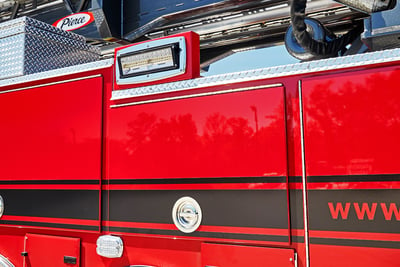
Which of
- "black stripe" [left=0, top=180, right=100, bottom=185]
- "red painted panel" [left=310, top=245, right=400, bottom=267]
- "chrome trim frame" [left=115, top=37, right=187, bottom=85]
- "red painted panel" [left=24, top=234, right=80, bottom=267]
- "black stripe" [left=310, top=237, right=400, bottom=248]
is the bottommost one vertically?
"red painted panel" [left=24, top=234, right=80, bottom=267]

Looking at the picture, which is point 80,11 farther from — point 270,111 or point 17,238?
point 270,111

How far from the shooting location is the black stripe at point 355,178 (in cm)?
179

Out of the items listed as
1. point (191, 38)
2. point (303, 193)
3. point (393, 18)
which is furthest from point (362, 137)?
point (191, 38)

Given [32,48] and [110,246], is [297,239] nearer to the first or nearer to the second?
[110,246]

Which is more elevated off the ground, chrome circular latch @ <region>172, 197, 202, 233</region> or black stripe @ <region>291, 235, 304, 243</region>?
chrome circular latch @ <region>172, 197, 202, 233</region>

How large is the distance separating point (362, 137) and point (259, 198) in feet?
1.91

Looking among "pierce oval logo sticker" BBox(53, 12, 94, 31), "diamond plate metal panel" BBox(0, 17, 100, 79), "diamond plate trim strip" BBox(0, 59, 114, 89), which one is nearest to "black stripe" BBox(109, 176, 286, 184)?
"diamond plate trim strip" BBox(0, 59, 114, 89)

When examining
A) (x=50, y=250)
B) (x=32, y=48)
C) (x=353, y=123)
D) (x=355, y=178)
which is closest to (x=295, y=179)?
(x=355, y=178)

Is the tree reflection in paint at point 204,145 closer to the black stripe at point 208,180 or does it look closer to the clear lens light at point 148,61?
the black stripe at point 208,180

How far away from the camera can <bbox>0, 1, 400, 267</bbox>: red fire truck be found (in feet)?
6.11

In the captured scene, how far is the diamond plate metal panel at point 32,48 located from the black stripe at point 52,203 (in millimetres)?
963

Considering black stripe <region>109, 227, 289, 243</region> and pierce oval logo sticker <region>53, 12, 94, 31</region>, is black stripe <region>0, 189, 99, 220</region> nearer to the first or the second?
black stripe <region>109, 227, 289, 243</region>

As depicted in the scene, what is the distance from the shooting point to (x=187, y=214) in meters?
2.25

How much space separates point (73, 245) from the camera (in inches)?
105
